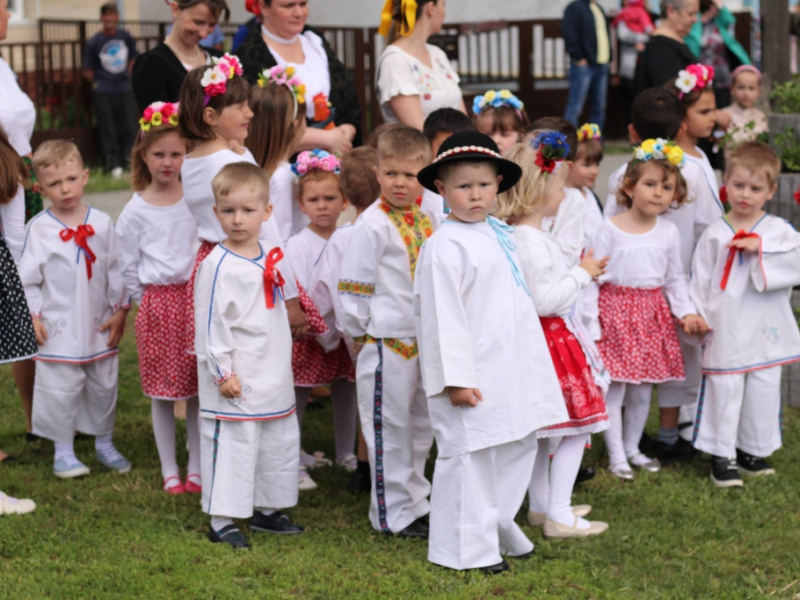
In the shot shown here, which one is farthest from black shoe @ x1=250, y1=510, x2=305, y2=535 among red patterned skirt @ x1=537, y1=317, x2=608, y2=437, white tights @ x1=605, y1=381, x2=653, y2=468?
white tights @ x1=605, y1=381, x2=653, y2=468

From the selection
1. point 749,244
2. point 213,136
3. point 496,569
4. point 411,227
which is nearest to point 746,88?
point 749,244

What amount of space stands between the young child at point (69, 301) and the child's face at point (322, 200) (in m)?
0.96

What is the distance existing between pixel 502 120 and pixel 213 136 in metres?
1.62

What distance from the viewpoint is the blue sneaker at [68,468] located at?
5629 mm

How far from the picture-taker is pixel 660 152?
5410 millimetres

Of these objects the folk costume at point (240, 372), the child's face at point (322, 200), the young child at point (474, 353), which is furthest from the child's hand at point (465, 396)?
the child's face at point (322, 200)

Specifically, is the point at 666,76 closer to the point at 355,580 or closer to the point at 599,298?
the point at 599,298

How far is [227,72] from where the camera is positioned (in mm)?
4895

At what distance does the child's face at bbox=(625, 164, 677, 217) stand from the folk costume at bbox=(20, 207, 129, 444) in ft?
8.06

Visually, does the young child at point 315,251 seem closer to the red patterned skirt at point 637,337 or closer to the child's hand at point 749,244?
the red patterned skirt at point 637,337

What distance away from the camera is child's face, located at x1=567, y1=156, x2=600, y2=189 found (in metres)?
5.94

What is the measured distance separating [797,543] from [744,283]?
1242 mm

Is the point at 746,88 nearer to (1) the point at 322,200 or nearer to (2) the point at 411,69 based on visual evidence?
(2) the point at 411,69

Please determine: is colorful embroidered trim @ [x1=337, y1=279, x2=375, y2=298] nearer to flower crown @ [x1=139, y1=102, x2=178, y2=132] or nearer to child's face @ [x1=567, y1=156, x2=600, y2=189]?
flower crown @ [x1=139, y1=102, x2=178, y2=132]
